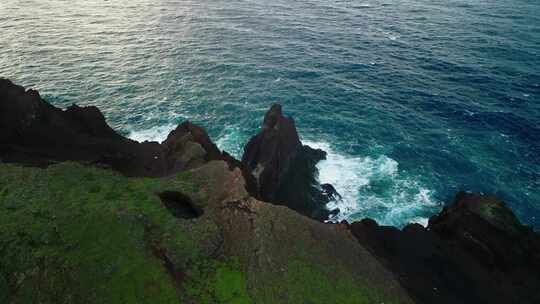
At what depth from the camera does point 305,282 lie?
26.7 m

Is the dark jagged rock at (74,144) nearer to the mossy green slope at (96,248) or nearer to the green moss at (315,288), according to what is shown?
the mossy green slope at (96,248)

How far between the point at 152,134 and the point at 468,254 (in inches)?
2095

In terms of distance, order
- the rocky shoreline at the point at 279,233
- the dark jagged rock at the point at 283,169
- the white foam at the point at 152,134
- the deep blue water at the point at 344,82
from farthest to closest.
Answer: the white foam at the point at 152,134 < the deep blue water at the point at 344,82 < the dark jagged rock at the point at 283,169 < the rocky shoreline at the point at 279,233

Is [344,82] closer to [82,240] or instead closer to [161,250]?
[161,250]

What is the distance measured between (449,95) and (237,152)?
45698 mm

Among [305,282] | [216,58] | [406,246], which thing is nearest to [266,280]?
[305,282]

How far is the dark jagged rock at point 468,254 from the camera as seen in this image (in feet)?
106

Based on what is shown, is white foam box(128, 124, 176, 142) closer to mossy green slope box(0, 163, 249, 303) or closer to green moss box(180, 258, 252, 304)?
mossy green slope box(0, 163, 249, 303)

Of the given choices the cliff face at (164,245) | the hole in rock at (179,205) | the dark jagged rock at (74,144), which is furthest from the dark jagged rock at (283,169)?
the hole in rock at (179,205)

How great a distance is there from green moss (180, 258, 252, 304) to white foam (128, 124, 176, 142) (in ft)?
144

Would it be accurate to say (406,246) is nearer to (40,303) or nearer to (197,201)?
(197,201)

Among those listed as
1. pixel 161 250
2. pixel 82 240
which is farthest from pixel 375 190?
pixel 82 240

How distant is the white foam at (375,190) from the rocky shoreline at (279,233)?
28.5ft

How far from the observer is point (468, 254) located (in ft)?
119
